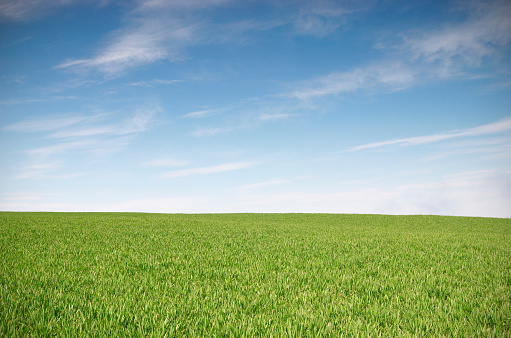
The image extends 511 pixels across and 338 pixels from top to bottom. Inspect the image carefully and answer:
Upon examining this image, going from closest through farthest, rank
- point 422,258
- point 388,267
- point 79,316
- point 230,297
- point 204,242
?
point 79,316, point 230,297, point 388,267, point 422,258, point 204,242

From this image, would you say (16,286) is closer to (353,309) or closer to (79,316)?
(79,316)

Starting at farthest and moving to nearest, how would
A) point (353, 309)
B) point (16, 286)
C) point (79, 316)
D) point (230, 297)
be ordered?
point (16, 286), point (230, 297), point (353, 309), point (79, 316)

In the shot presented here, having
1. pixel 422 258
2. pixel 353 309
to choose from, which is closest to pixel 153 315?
pixel 353 309

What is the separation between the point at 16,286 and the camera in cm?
624

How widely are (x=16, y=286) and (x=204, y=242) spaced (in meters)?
7.17

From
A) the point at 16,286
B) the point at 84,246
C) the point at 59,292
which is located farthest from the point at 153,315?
the point at 84,246

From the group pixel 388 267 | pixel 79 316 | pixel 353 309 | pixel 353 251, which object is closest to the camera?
pixel 79 316

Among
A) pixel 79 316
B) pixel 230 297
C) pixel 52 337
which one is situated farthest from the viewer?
pixel 230 297

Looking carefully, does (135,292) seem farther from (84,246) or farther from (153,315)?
(84,246)

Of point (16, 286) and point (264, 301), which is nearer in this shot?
point (264, 301)

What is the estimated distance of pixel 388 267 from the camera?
8.72 m

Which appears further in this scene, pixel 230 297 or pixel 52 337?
pixel 230 297

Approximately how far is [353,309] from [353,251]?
625 cm

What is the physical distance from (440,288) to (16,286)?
28.7ft
